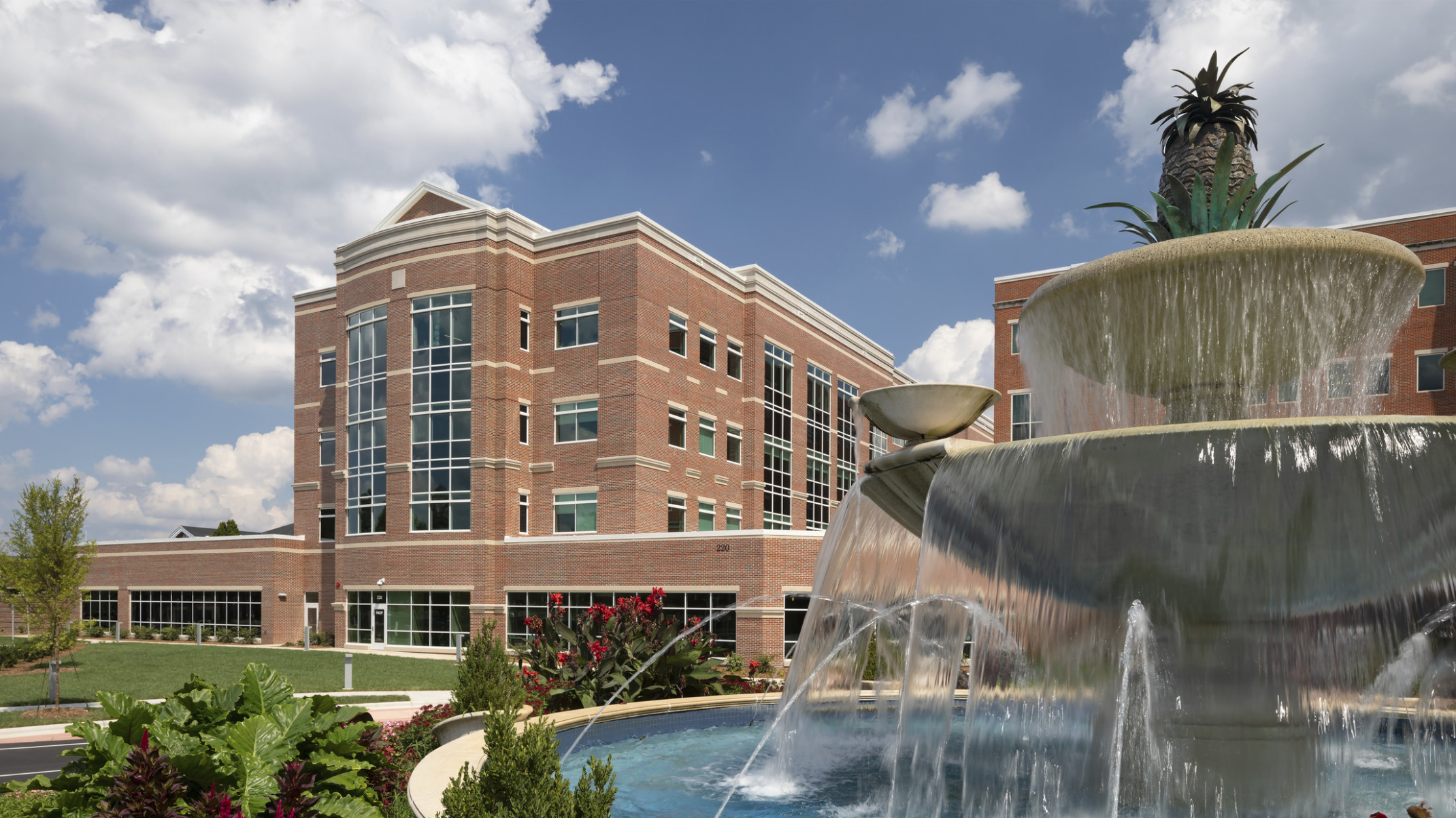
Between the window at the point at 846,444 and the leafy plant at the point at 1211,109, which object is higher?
the leafy plant at the point at 1211,109

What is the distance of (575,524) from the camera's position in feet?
126

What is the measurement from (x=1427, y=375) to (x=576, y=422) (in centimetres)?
3207

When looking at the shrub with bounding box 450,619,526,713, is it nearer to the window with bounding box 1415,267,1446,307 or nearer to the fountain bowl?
the fountain bowl

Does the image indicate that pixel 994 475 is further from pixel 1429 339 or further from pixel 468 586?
pixel 1429 339

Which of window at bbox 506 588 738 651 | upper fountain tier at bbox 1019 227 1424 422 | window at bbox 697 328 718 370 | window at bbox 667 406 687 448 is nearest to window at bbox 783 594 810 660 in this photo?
window at bbox 506 588 738 651

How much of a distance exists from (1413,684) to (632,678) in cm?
887

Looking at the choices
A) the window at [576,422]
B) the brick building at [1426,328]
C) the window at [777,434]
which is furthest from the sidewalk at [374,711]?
the window at [777,434]

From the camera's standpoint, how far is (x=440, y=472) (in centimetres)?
3859

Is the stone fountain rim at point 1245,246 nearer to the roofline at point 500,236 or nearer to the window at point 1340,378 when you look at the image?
the window at point 1340,378

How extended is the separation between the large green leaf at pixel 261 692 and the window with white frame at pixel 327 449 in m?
44.8

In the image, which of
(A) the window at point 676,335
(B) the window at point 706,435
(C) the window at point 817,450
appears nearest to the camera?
(A) the window at point 676,335

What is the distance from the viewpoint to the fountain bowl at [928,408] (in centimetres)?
813

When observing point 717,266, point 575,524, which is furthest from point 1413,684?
point 717,266

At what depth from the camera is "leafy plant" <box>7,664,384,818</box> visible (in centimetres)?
571
